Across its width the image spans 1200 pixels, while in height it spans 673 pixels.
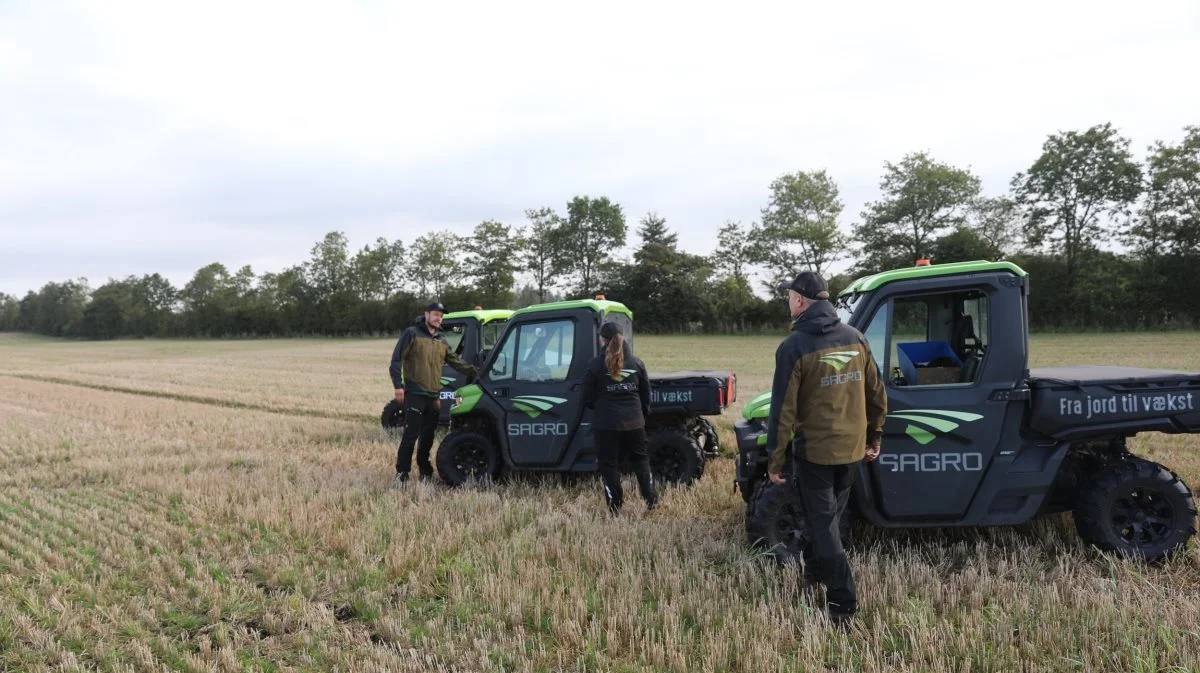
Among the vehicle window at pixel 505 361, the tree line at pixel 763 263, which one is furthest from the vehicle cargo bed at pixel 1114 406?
the tree line at pixel 763 263

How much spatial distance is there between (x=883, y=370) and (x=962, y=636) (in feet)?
5.50

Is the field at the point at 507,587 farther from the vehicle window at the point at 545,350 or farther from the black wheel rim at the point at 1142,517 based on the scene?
the vehicle window at the point at 545,350

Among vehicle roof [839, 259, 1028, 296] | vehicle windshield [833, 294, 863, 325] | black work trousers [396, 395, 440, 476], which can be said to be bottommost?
black work trousers [396, 395, 440, 476]

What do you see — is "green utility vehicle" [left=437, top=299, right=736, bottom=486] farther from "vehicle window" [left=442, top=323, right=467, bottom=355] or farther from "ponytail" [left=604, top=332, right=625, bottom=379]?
"vehicle window" [left=442, top=323, right=467, bottom=355]

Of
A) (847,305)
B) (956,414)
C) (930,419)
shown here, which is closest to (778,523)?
(930,419)

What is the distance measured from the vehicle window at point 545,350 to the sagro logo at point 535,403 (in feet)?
0.63

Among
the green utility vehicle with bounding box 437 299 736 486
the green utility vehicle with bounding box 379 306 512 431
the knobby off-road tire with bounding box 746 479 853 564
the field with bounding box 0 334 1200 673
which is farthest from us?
the green utility vehicle with bounding box 379 306 512 431

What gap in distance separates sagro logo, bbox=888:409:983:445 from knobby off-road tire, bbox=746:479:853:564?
632 millimetres

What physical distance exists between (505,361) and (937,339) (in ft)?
13.1

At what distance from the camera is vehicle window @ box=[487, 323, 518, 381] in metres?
7.18

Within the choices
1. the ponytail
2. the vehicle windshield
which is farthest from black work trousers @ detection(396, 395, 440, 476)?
the vehicle windshield

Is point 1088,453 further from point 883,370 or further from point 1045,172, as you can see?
point 1045,172

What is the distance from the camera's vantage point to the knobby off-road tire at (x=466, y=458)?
7176mm

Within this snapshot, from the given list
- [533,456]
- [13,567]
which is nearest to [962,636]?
[533,456]
